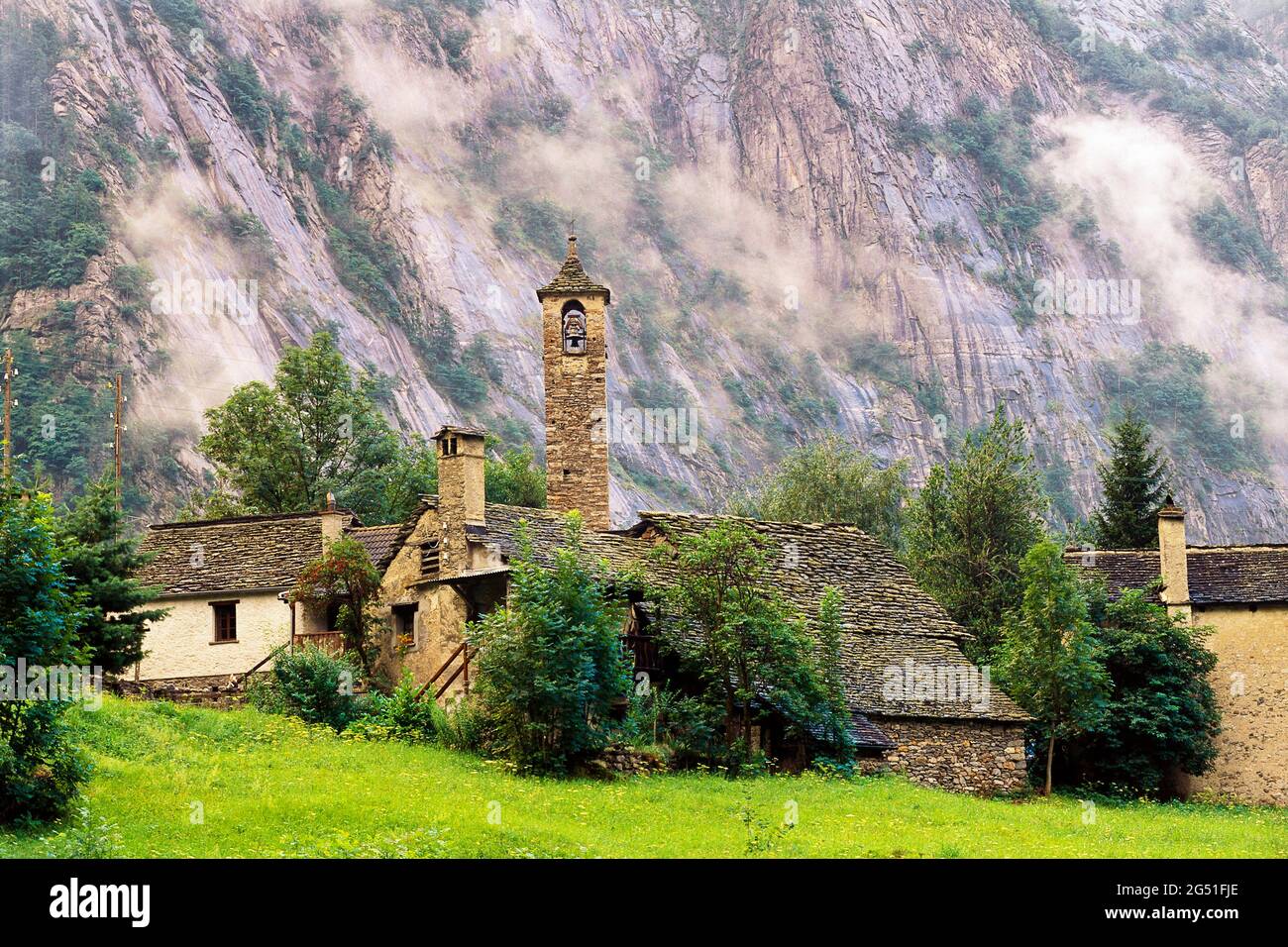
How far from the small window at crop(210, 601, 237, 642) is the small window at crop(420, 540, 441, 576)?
6998mm

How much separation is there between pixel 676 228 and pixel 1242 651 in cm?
13574

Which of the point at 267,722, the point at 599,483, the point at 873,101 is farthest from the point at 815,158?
the point at 267,722

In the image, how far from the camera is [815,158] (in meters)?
178

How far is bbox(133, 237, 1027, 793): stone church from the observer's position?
124 feet

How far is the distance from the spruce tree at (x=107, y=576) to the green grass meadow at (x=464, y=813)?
2.68 m

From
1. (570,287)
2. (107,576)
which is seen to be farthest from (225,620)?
(570,287)

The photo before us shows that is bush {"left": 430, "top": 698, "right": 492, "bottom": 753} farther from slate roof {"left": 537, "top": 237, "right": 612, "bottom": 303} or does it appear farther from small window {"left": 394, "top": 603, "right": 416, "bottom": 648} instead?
slate roof {"left": 537, "top": 237, "right": 612, "bottom": 303}

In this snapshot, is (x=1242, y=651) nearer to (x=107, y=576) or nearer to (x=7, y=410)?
Answer: (x=107, y=576)

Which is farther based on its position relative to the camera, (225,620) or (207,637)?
(225,620)

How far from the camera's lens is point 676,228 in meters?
177

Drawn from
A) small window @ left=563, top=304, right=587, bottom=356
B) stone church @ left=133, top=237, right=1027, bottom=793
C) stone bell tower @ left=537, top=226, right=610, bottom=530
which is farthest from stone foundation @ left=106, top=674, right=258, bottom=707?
small window @ left=563, top=304, right=587, bottom=356
